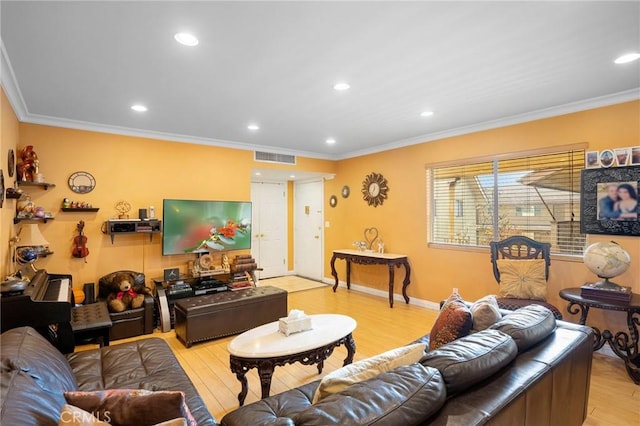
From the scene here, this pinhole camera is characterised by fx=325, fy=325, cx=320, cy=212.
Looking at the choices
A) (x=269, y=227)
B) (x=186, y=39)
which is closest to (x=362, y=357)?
(x=186, y=39)

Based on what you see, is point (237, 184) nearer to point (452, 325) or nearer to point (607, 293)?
point (452, 325)

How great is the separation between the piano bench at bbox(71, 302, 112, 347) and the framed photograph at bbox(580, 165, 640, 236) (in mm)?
4710

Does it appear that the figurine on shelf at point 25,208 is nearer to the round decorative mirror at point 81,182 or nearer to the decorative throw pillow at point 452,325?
the round decorative mirror at point 81,182

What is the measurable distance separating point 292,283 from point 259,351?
171 inches

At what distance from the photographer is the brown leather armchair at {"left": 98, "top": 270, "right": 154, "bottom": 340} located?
3.65 m

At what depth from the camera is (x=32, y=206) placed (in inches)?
139

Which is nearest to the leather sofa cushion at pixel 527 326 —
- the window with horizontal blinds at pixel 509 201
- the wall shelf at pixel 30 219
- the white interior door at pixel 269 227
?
the window with horizontal blinds at pixel 509 201

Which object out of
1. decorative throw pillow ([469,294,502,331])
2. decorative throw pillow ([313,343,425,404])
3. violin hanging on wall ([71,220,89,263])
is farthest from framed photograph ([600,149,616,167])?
violin hanging on wall ([71,220,89,263])

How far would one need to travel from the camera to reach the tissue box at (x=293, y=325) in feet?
8.18

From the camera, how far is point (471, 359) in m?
1.31

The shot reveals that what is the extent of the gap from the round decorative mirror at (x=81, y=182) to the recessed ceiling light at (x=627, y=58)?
5342mm

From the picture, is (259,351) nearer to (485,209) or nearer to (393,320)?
(393,320)

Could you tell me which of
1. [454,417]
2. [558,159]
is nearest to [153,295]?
[454,417]

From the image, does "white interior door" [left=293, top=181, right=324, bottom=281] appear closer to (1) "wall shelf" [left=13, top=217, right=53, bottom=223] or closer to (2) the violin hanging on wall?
(2) the violin hanging on wall
